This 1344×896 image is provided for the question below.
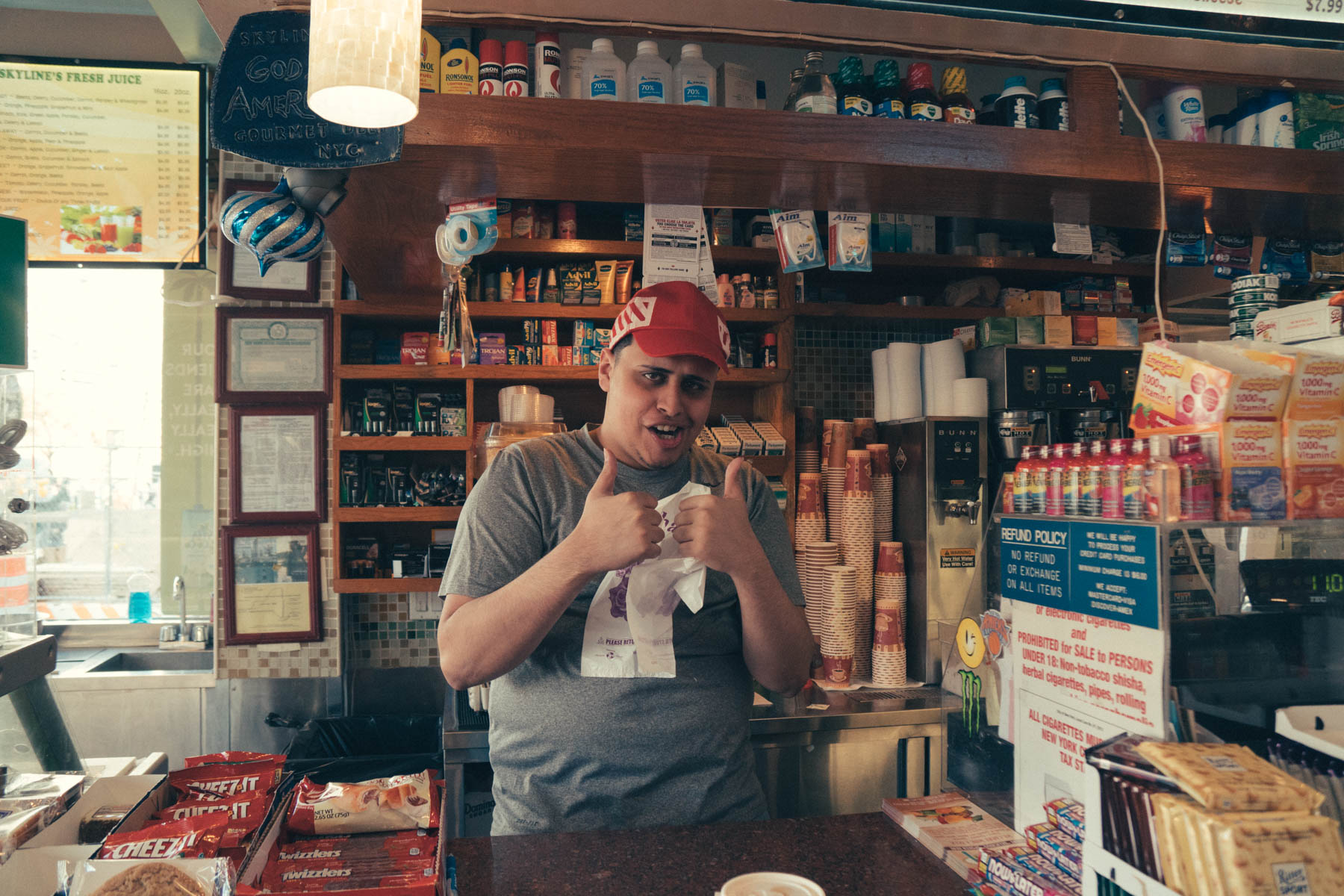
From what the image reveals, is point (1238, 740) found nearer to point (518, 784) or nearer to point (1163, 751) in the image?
point (1163, 751)

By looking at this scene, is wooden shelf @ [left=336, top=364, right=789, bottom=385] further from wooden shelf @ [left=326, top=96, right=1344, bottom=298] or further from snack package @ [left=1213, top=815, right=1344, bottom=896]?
snack package @ [left=1213, top=815, right=1344, bottom=896]

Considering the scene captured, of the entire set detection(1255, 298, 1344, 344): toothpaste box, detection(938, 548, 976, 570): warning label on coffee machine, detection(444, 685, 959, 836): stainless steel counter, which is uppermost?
detection(1255, 298, 1344, 344): toothpaste box

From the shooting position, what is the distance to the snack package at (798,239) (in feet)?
6.44

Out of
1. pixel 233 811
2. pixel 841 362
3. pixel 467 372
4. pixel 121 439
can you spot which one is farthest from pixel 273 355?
pixel 233 811

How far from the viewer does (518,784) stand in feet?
5.19

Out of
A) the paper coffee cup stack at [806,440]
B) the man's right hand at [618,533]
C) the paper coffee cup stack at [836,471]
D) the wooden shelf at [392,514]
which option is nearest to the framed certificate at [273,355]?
the wooden shelf at [392,514]

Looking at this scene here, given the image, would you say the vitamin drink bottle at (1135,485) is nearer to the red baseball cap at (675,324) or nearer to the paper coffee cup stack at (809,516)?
the red baseball cap at (675,324)

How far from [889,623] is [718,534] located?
1855 mm

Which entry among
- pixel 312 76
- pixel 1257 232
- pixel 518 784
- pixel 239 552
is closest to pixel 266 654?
pixel 239 552

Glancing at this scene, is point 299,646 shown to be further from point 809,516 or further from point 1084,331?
point 1084,331

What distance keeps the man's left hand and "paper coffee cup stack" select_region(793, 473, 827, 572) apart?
174 cm

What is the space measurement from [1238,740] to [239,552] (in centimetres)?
337

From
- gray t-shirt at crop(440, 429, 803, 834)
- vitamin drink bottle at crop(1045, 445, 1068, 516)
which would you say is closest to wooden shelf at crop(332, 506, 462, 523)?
gray t-shirt at crop(440, 429, 803, 834)

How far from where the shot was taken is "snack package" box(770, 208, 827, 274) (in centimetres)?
196
